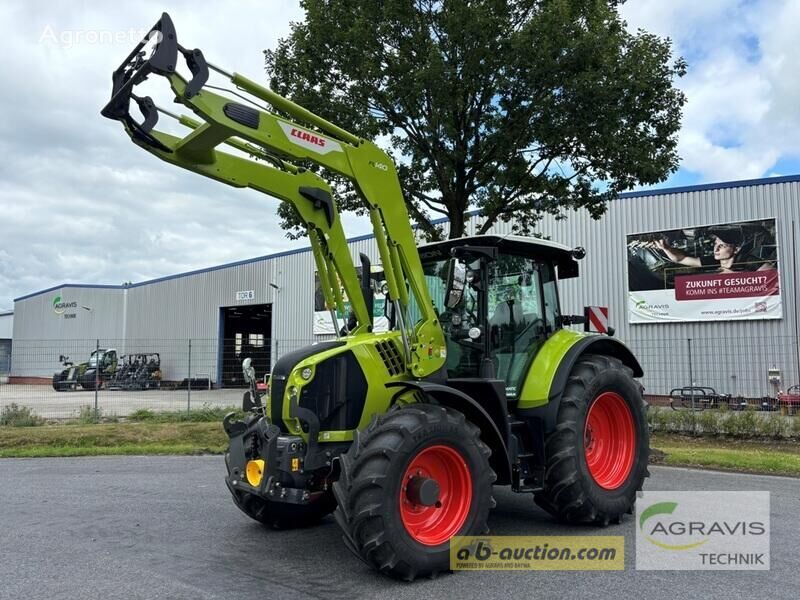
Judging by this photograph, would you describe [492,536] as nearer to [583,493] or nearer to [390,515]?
[583,493]

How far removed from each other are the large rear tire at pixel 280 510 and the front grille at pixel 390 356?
1.25m

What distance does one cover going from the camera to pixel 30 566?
4961 mm

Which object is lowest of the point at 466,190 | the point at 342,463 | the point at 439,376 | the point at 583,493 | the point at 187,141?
the point at 583,493

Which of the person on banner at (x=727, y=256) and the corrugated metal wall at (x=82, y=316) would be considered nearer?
the person on banner at (x=727, y=256)

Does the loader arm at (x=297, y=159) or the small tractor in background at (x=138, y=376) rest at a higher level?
the loader arm at (x=297, y=159)

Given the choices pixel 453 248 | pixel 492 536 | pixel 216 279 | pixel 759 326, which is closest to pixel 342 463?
pixel 492 536

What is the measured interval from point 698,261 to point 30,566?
1828 centimetres

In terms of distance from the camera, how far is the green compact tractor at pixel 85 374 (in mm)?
25630

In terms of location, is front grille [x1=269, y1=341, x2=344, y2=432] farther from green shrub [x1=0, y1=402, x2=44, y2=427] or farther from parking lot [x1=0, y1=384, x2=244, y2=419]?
parking lot [x1=0, y1=384, x2=244, y2=419]

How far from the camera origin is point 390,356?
17.7 ft

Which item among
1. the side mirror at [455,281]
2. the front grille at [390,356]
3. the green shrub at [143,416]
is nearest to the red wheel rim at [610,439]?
the side mirror at [455,281]

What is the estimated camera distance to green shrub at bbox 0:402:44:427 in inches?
578

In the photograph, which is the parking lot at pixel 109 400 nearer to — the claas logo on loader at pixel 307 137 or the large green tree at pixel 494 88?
the large green tree at pixel 494 88

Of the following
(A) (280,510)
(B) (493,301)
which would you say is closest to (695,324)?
(B) (493,301)
